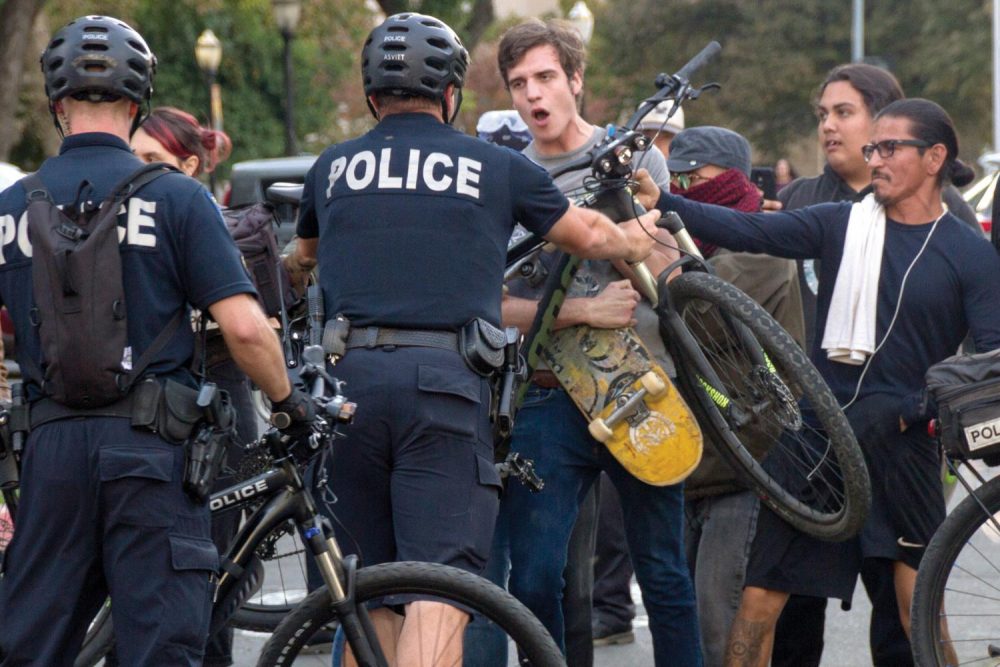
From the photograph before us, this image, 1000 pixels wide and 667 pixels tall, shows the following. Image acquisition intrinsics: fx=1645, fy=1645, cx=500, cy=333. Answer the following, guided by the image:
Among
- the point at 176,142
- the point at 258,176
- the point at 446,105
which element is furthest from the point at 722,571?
the point at 258,176

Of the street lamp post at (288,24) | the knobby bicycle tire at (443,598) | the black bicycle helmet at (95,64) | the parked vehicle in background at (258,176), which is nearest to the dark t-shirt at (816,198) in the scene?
the knobby bicycle tire at (443,598)

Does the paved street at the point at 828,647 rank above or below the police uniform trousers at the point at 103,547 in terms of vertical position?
below

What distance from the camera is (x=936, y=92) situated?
3981 cm

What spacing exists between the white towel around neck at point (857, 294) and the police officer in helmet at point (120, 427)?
6.34ft

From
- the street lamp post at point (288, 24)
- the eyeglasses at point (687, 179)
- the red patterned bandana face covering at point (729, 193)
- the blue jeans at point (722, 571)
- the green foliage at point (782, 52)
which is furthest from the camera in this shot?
the green foliage at point (782, 52)

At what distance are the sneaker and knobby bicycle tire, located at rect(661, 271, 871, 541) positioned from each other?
1.75m

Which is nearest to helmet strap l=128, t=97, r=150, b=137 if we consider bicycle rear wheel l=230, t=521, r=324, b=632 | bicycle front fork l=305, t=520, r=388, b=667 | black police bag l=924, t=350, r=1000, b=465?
bicycle front fork l=305, t=520, r=388, b=667

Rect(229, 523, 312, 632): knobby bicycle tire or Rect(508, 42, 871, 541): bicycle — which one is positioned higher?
Rect(508, 42, 871, 541): bicycle

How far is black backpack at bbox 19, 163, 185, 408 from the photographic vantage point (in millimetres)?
3842

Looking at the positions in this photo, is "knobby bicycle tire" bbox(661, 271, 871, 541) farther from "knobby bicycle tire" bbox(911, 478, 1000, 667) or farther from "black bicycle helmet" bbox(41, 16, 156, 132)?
"black bicycle helmet" bbox(41, 16, 156, 132)

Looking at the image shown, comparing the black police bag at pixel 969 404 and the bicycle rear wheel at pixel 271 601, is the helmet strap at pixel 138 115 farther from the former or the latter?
the black police bag at pixel 969 404

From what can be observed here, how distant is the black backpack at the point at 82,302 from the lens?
384cm

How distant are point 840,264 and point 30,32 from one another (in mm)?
17814

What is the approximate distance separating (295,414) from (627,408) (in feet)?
4.41
